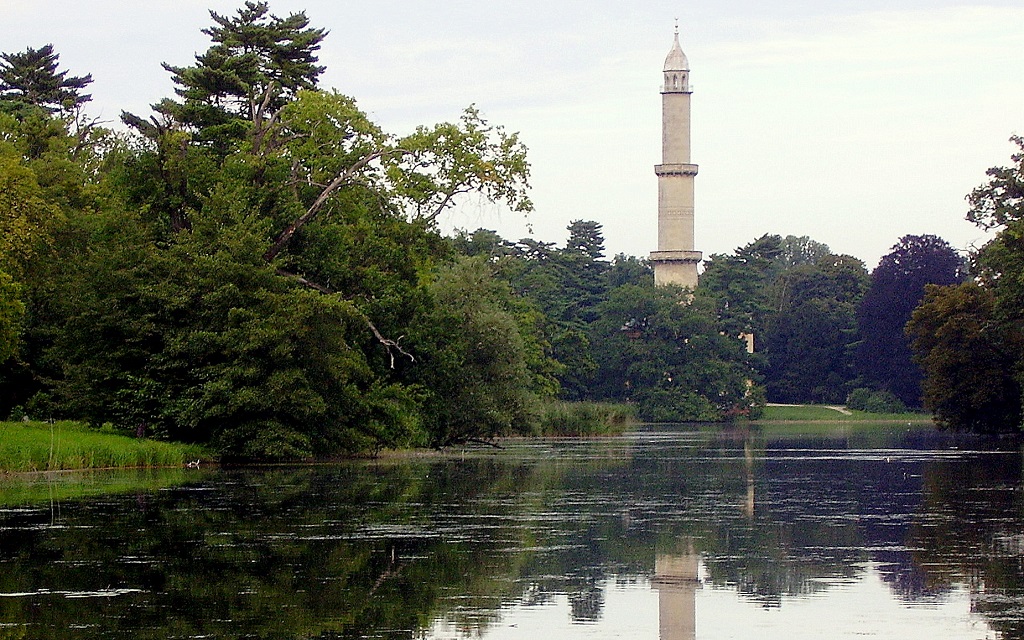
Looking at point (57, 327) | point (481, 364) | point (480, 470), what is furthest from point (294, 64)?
point (480, 470)

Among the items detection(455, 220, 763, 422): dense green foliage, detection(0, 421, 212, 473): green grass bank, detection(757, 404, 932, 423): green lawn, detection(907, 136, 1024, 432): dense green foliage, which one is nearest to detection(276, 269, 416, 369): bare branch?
detection(0, 421, 212, 473): green grass bank

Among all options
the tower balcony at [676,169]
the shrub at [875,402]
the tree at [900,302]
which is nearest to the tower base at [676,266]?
the tower balcony at [676,169]

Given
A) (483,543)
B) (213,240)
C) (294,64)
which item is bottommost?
(483,543)

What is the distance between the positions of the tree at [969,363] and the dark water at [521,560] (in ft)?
119

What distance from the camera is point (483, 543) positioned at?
2100cm

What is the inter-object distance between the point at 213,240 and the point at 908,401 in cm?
8035

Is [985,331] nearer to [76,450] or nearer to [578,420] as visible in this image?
[578,420]

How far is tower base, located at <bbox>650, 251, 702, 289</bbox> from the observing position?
12850 centimetres

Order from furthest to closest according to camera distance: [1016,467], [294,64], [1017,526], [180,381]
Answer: [294,64], [180,381], [1016,467], [1017,526]

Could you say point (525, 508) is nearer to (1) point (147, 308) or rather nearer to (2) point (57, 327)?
(1) point (147, 308)

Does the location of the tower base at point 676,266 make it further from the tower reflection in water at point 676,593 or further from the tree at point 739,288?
→ the tower reflection in water at point 676,593

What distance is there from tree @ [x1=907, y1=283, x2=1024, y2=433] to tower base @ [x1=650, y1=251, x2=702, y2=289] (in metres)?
52.3

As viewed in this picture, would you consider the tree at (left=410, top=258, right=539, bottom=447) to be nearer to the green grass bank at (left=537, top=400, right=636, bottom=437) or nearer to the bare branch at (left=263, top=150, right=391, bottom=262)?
the bare branch at (left=263, top=150, right=391, bottom=262)

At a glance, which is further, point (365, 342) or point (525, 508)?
point (365, 342)
